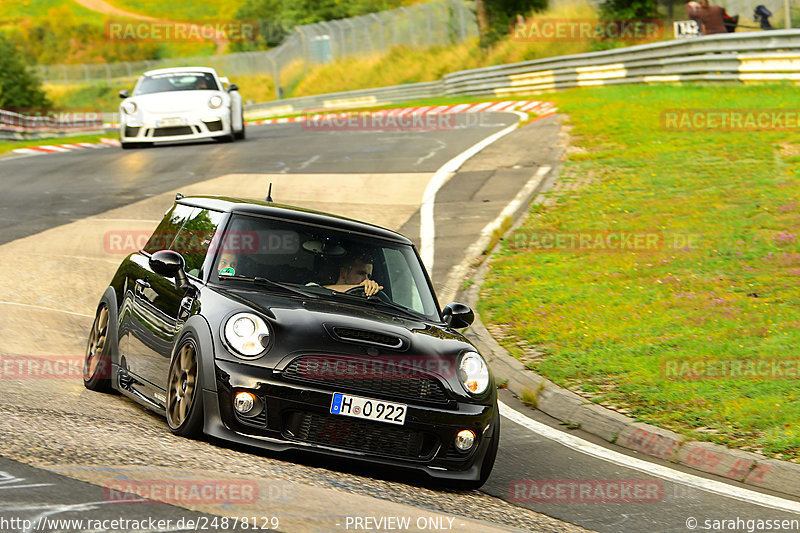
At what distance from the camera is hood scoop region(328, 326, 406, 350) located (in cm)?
608

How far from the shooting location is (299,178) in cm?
1978

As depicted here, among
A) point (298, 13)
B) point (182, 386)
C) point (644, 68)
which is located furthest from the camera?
point (298, 13)

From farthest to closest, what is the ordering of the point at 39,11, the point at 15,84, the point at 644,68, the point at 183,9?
the point at 183,9, the point at 39,11, the point at 15,84, the point at 644,68

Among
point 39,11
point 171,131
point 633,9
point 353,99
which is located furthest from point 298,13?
point 171,131

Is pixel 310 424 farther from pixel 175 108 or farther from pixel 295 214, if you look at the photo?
pixel 175 108

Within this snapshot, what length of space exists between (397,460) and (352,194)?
478 inches

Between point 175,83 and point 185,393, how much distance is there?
19.3 meters

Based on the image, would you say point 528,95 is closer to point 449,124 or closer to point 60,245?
point 449,124

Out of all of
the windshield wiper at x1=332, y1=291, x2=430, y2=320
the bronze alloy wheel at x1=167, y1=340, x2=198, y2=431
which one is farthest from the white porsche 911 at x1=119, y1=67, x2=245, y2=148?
the bronze alloy wheel at x1=167, y1=340, x2=198, y2=431

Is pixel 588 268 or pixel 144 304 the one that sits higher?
pixel 144 304

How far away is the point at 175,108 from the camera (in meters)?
24.0

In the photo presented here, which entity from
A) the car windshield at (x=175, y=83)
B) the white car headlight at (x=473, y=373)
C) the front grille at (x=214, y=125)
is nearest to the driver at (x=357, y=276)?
the white car headlight at (x=473, y=373)

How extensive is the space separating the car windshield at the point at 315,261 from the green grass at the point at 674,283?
2.23 meters

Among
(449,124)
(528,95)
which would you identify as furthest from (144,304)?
(528,95)
